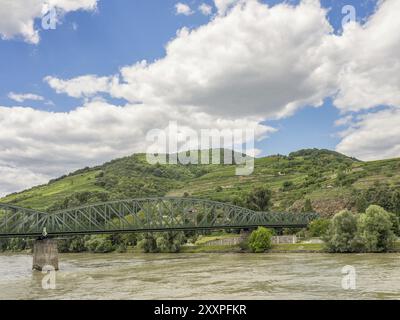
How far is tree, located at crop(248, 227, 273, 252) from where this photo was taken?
95.5 m

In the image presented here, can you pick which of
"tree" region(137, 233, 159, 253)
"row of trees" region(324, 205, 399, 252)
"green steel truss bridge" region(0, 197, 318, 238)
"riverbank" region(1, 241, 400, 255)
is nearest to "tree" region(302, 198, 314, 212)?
"green steel truss bridge" region(0, 197, 318, 238)

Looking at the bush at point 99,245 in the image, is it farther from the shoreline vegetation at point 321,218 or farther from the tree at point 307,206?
the tree at point 307,206

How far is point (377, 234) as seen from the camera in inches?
2911

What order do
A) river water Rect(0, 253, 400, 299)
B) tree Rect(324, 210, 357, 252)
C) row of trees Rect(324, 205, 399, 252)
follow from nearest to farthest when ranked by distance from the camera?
river water Rect(0, 253, 400, 299) < row of trees Rect(324, 205, 399, 252) < tree Rect(324, 210, 357, 252)

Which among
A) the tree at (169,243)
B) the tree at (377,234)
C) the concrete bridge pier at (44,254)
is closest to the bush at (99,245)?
the tree at (169,243)

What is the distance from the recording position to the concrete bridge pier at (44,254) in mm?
71438

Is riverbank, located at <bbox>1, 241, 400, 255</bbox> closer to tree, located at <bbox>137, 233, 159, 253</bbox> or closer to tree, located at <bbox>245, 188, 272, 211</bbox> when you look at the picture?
tree, located at <bbox>137, 233, 159, 253</bbox>

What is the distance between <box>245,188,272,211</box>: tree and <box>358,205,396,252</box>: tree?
2362 inches

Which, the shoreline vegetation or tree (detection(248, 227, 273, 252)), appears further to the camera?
tree (detection(248, 227, 273, 252))

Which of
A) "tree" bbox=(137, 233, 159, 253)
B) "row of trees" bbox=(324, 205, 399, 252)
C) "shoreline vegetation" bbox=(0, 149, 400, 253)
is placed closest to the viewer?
"row of trees" bbox=(324, 205, 399, 252)

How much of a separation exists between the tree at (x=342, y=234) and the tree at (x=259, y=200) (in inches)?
2144

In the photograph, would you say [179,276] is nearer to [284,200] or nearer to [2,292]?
[2,292]
